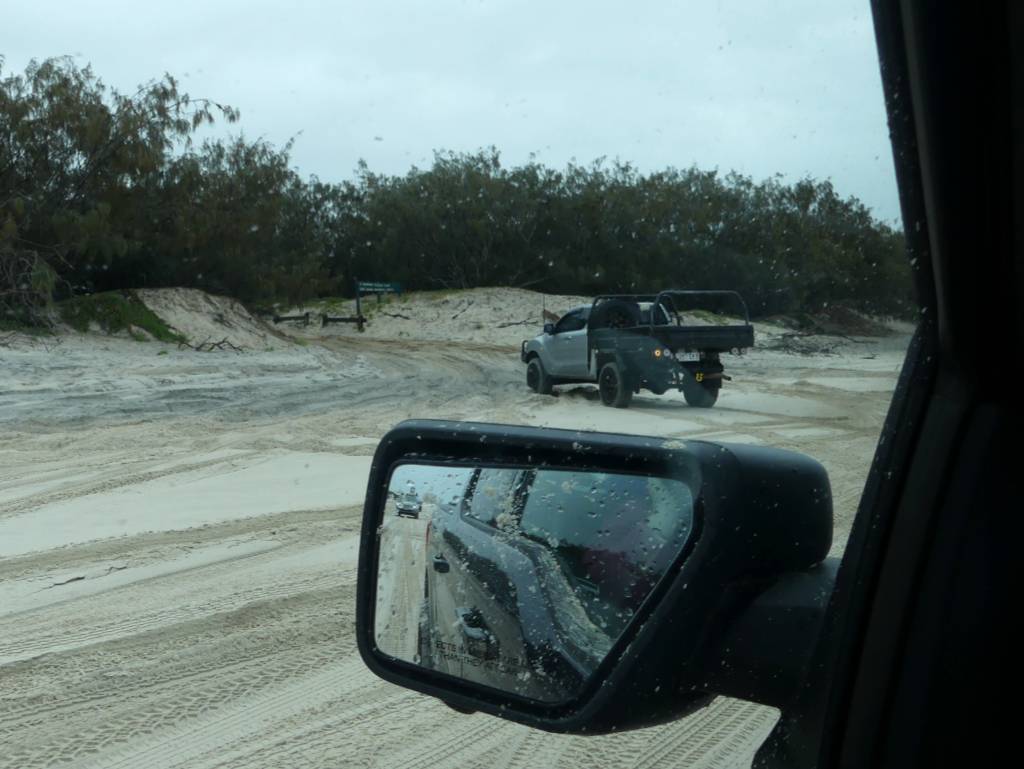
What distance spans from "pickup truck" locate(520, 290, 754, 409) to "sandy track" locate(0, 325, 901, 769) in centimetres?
14

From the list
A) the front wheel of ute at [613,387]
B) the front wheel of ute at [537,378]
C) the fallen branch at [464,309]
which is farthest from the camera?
the front wheel of ute at [537,378]

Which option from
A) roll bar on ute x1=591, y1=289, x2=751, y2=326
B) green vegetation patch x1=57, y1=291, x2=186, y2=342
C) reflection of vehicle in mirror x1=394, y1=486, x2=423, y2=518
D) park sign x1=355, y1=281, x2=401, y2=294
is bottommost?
reflection of vehicle in mirror x1=394, y1=486, x2=423, y2=518

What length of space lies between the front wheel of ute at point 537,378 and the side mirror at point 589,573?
752 cm

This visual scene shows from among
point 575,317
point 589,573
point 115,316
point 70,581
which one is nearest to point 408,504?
point 589,573

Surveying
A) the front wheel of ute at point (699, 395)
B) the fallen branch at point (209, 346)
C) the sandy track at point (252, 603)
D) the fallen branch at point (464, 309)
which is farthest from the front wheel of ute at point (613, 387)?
the fallen branch at point (209, 346)

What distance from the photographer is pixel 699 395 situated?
5.57 meters

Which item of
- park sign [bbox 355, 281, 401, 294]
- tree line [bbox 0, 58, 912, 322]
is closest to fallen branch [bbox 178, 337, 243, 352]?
tree line [bbox 0, 58, 912, 322]

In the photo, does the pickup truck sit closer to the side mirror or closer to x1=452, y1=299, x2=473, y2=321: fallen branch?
x1=452, y1=299, x2=473, y2=321: fallen branch

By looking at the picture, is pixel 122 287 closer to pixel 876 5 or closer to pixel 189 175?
pixel 189 175

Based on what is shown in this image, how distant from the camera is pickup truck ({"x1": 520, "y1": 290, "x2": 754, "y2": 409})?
3262 millimetres

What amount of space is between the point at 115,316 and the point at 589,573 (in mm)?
19335

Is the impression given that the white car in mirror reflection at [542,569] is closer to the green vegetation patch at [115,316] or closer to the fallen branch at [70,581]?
the fallen branch at [70,581]

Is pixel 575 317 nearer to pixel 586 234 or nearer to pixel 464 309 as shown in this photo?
pixel 586 234

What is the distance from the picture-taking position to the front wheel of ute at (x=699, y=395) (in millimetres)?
5285
